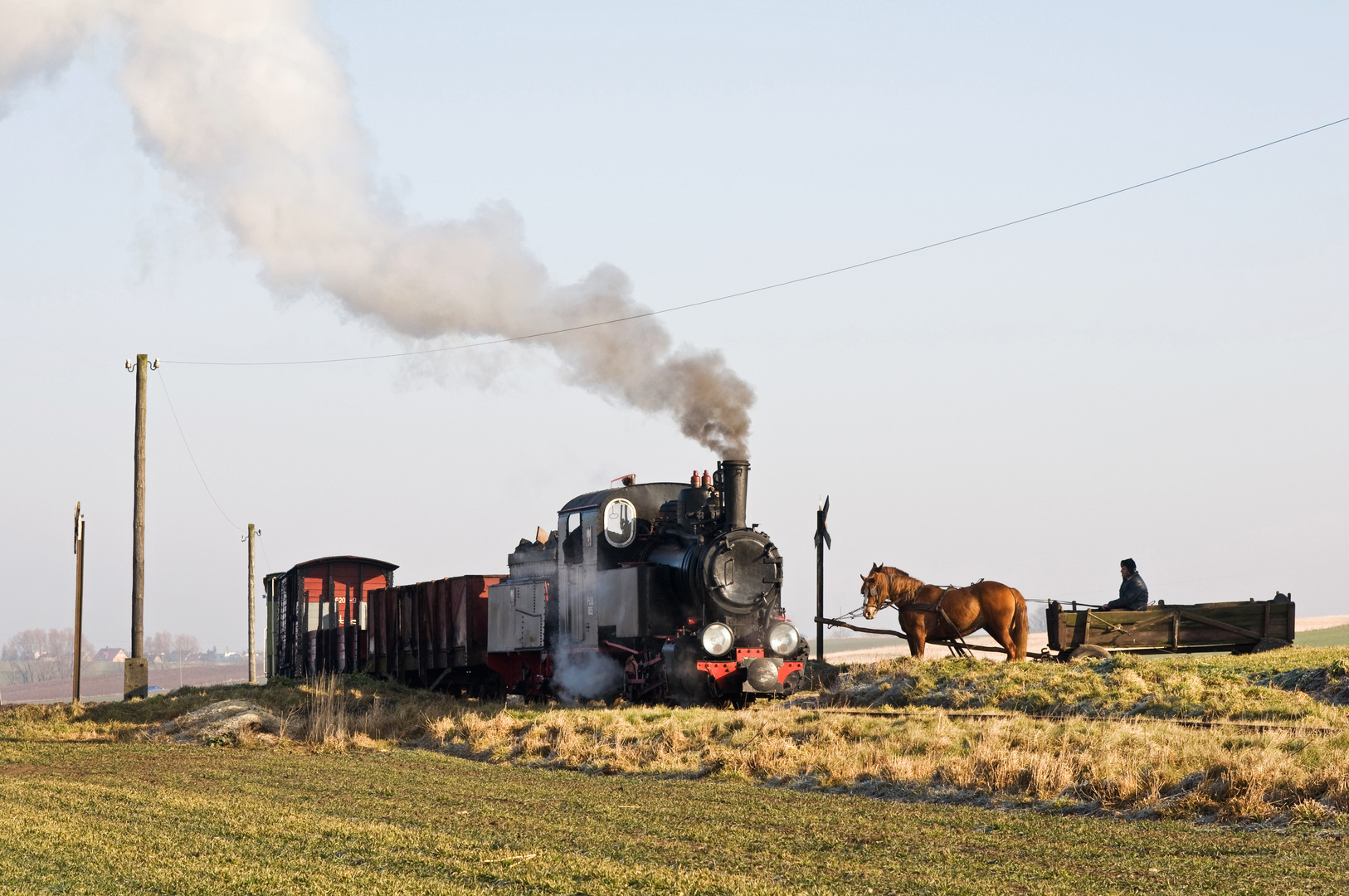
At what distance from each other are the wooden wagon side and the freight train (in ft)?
15.3

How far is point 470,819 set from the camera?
12.7 m

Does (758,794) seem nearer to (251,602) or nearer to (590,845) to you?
(590,845)

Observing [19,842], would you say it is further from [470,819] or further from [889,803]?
[889,803]

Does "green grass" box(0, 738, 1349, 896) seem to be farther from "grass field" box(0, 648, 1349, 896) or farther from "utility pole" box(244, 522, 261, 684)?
"utility pole" box(244, 522, 261, 684)

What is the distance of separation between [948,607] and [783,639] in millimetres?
3077

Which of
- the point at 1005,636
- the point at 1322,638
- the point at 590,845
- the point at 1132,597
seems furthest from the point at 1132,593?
the point at 1322,638

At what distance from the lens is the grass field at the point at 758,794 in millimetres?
9617

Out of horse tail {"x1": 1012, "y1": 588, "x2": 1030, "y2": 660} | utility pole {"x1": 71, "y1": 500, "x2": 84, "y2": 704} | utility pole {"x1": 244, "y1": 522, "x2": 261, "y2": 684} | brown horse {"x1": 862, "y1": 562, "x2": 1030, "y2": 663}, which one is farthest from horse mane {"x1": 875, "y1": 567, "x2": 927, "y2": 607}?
utility pole {"x1": 244, "y1": 522, "x2": 261, "y2": 684}

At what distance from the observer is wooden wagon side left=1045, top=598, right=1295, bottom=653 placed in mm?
23188

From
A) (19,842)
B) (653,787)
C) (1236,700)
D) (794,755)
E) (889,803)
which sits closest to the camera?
(19,842)

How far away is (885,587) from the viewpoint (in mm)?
24391

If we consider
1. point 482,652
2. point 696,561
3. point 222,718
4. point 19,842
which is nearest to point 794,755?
point 696,561

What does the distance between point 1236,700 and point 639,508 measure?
1113 cm

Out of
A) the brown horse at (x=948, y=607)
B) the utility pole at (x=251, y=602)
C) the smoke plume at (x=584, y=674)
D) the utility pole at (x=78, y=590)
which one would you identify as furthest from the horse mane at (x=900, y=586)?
the utility pole at (x=251, y=602)
